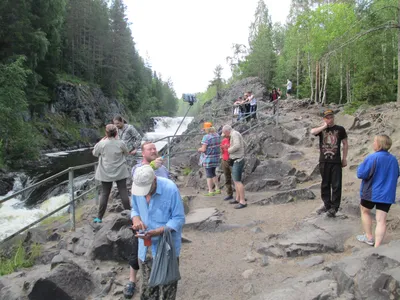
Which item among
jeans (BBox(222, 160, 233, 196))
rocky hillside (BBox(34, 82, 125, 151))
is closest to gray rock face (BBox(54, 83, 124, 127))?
rocky hillside (BBox(34, 82, 125, 151))

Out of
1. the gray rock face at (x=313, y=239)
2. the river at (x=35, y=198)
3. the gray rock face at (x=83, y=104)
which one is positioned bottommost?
the river at (x=35, y=198)

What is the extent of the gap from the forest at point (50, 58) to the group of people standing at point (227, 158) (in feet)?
54.7

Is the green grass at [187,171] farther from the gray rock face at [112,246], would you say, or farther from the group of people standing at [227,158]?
the gray rock face at [112,246]

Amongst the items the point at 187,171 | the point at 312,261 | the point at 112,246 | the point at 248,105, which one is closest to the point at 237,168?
the point at 312,261

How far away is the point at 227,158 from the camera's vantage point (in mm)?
7715

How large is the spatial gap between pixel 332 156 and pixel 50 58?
137 ft

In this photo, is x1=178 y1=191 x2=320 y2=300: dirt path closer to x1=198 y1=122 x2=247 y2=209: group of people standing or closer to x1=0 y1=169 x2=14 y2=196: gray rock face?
x1=198 y1=122 x2=247 y2=209: group of people standing

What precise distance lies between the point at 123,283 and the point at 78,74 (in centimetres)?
5162

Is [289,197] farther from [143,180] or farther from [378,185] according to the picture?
[143,180]

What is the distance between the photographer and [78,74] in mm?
51656

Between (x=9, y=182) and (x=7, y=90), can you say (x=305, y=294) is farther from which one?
(x=7, y=90)

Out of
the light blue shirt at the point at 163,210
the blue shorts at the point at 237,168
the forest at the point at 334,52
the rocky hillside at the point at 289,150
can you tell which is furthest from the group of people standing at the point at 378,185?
the forest at the point at 334,52

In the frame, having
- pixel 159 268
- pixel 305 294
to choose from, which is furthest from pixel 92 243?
pixel 305 294

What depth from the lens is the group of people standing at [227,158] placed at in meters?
7.30
